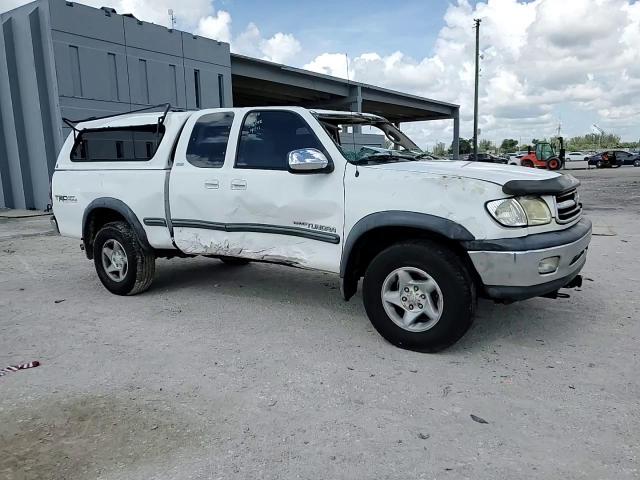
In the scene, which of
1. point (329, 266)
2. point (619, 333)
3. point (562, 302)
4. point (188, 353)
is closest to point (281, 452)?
point (188, 353)

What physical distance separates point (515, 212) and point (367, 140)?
1558 millimetres

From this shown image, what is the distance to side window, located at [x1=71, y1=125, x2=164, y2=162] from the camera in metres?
5.42

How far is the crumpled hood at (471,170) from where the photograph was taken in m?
3.65

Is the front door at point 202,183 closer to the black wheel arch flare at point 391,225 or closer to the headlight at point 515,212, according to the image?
the black wheel arch flare at point 391,225

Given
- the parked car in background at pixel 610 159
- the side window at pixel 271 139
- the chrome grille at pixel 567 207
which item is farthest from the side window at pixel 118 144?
the parked car in background at pixel 610 159

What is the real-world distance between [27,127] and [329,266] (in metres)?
16.0

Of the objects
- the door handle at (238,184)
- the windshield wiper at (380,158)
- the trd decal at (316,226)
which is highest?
the windshield wiper at (380,158)

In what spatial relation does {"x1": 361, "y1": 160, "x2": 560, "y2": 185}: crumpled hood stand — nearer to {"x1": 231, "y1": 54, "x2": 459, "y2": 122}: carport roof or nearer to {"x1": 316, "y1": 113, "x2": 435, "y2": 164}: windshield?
{"x1": 316, "y1": 113, "x2": 435, "y2": 164}: windshield

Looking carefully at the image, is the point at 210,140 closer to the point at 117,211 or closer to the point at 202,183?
the point at 202,183

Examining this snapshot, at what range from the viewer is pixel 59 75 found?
15219 millimetres

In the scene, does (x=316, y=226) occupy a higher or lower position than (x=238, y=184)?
lower

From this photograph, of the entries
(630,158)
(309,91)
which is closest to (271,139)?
(309,91)

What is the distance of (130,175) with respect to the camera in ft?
17.9

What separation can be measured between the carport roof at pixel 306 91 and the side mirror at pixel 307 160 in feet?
67.8
